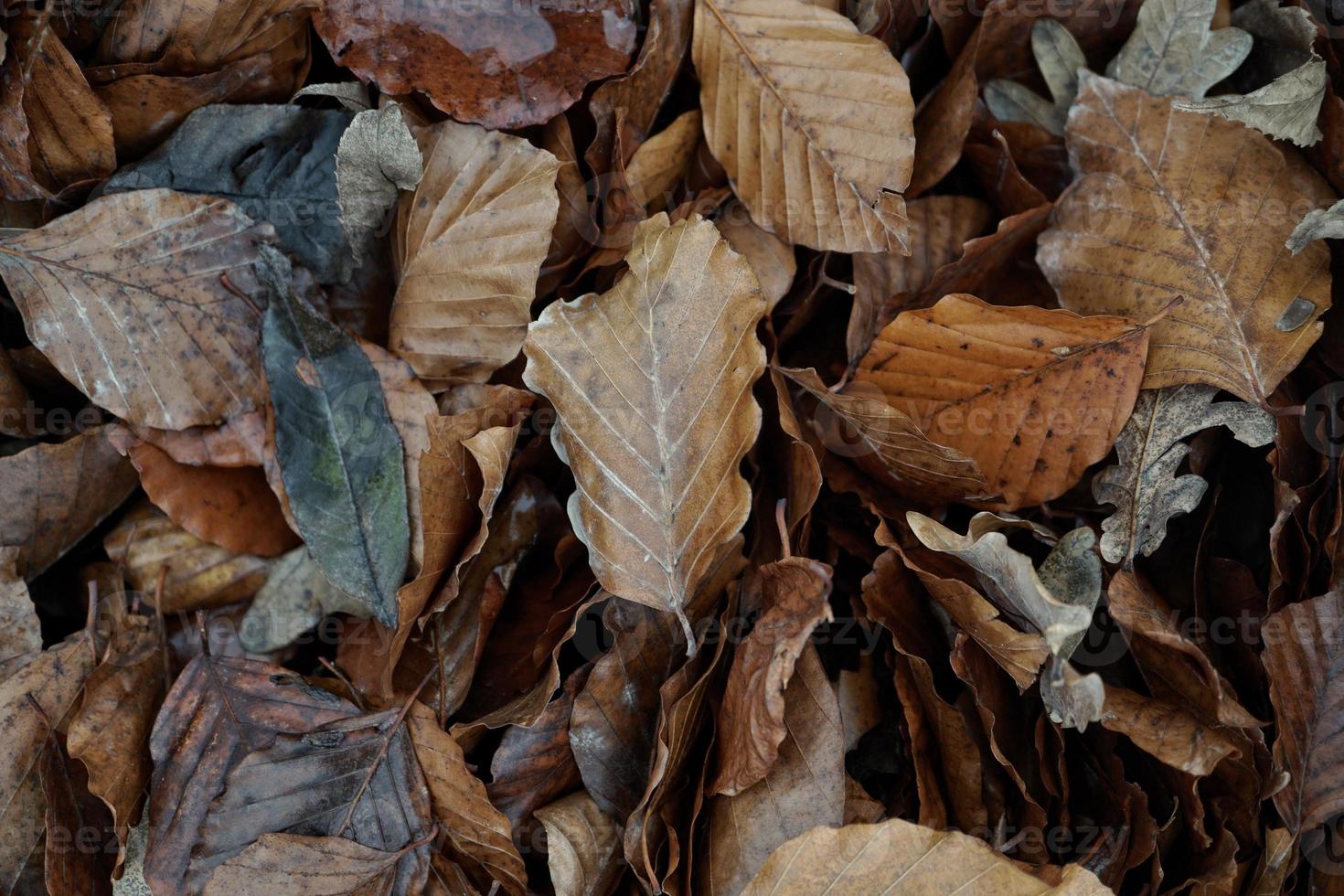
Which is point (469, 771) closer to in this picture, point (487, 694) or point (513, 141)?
point (487, 694)

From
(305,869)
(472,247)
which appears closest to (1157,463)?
(472,247)

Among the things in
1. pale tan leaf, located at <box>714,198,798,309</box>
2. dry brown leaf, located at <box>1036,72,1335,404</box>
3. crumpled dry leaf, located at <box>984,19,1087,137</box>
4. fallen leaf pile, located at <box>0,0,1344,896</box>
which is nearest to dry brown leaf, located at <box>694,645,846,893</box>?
fallen leaf pile, located at <box>0,0,1344,896</box>

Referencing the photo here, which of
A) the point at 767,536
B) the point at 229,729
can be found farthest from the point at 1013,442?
the point at 229,729

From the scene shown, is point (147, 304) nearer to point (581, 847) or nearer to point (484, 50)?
point (484, 50)

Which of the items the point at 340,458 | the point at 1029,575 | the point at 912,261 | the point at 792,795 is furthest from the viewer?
the point at 912,261

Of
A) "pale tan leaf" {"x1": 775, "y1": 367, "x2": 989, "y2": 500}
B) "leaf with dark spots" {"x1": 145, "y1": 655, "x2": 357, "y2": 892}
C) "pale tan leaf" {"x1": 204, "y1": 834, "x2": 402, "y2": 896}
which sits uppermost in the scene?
"pale tan leaf" {"x1": 775, "y1": 367, "x2": 989, "y2": 500}

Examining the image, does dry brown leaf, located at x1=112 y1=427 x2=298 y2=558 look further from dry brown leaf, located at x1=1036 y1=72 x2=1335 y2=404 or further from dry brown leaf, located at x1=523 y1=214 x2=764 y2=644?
dry brown leaf, located at x1=1036 y1=72 x2=1335 y2=404
